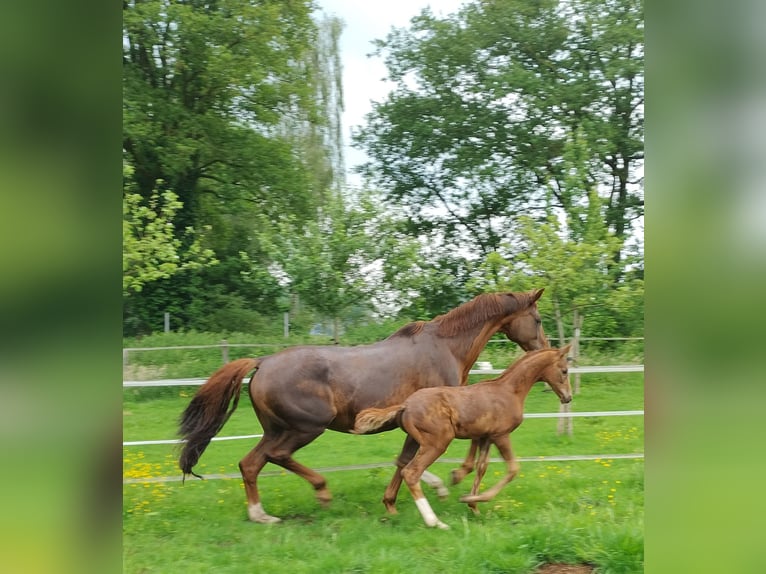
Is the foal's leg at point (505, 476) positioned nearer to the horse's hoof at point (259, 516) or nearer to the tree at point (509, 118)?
the horse's hoof at point (259, 516)

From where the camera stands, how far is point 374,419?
4051mm

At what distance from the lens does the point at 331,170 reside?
719 cm

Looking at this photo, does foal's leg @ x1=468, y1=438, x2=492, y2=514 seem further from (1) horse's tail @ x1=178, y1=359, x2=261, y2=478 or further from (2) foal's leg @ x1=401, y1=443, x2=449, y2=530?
(1) horse's tail @ x1=178, y1=359, x2=261, y2=478

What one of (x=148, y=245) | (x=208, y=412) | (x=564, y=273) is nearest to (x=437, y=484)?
(x=208, y=412)

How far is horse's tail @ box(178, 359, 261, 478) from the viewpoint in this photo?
4121 millimetres

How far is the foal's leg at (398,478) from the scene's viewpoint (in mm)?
4277

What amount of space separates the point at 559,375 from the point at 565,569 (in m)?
1.37

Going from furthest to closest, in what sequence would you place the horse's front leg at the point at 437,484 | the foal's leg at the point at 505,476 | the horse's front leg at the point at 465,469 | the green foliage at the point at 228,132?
the green foliage at the point at 228,132, the horse's front leg at the point at 465,469, the horse's front leg at the point at 437,484, the foal's leg at the point at 505,476

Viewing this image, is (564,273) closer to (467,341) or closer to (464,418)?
(467,341)

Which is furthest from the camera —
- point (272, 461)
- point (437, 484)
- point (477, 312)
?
point (477, 312)

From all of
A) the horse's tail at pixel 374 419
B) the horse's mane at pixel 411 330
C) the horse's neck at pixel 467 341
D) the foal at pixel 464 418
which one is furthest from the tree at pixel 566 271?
the horse's tail at pixel 374 419

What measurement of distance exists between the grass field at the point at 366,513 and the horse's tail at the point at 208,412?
595 millimetres
